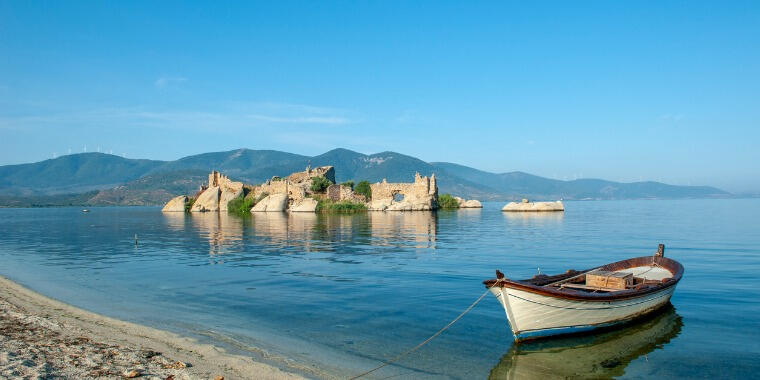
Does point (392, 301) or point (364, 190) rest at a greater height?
point (364, 190)

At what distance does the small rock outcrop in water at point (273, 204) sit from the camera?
78750 millimetres

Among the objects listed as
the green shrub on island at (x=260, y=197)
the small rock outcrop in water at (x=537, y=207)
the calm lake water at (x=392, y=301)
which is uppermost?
the green shrub on island at (x=260, y=197)

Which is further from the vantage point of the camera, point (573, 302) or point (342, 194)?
A: point (342, 194)

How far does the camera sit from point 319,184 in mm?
82625

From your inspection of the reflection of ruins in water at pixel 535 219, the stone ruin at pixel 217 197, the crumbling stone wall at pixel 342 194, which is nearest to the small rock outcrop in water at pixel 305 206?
the crumbling stone wall at pixel 342 194

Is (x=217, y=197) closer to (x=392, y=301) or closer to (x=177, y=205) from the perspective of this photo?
(x=177, y=205)

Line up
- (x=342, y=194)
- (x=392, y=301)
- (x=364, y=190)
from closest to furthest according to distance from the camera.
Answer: (x=392, y=301), (x=342, y=194), (x=364, y=190)

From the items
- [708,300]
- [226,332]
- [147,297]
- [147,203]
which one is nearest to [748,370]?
[708,300]

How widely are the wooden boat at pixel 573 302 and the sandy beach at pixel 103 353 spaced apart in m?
4.40

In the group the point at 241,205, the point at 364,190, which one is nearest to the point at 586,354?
the point at 241,205

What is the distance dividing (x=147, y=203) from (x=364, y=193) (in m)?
124

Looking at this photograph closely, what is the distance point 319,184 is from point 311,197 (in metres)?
3.13

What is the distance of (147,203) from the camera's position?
181375mm

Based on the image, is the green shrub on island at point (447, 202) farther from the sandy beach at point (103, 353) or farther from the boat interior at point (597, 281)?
the sandy beach at point (103, 353)
